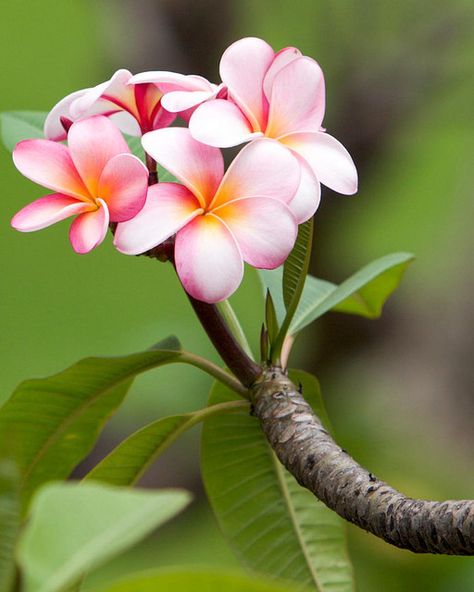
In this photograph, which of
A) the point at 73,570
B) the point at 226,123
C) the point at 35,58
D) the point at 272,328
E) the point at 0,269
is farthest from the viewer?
the point at 35,58

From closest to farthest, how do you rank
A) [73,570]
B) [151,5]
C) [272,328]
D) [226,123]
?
[73,570]
[226,123]
[272,328]
[151,5]

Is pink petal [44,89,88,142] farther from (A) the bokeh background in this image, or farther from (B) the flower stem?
(A) the bokeh background

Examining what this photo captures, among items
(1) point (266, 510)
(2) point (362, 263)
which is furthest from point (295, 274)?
(2) point (362, 263)

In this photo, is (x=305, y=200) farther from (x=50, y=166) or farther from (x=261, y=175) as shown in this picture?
(x=50, y=166)

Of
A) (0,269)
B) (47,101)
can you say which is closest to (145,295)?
(0,269)

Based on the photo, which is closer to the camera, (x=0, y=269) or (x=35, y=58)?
(x=0, y=269)

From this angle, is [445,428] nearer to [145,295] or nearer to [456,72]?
[456,72]
